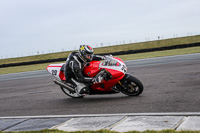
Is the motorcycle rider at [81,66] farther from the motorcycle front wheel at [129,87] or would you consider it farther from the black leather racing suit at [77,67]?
the motorcycle front wheel at [129,87]

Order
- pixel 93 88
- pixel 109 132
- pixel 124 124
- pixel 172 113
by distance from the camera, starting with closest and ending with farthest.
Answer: pixel 109 132, pixel 124 124, pixel 172 113, pixel 93 88

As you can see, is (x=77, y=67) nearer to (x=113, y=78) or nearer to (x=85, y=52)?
(x=85, y=52)

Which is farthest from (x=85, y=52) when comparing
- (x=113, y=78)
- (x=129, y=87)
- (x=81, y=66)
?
(x=129, y=87)

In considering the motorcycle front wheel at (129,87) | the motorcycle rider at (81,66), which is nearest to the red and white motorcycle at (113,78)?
the motorcycle front wheel at (129,87)

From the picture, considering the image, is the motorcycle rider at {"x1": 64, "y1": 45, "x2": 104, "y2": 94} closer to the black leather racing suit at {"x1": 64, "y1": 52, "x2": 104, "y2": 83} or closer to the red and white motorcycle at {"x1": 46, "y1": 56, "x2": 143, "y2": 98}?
the black leather racing suit at {"x1": 64, "y1": 52, "x2": 104, "y2": 83}

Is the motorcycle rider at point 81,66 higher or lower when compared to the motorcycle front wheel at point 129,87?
higher

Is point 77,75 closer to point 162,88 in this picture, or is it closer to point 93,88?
point 93,88

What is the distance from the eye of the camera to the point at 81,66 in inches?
314

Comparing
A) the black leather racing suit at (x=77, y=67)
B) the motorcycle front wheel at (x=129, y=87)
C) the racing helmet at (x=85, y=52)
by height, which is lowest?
the motorcycle front wheel at (x=129, y=87)

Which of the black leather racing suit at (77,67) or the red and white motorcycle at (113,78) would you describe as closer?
the red and white motorcycle at (113,78)

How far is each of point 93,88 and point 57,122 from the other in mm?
2757

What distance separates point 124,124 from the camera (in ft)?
15.8

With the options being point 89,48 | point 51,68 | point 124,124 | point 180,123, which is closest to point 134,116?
point 124,124

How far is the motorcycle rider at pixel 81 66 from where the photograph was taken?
7746mm
